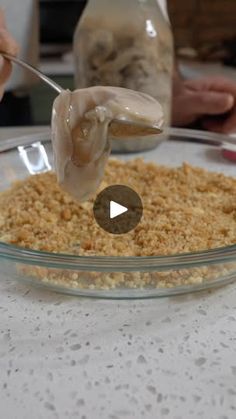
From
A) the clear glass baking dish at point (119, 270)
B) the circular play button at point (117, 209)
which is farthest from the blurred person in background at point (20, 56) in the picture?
the clear glass baking dish at point (119, 270)

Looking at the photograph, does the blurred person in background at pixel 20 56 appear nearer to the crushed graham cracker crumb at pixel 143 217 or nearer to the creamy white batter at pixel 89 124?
the crushed graham cracker crumb at pixel 143 217

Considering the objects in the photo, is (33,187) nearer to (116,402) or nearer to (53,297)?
(53,297)

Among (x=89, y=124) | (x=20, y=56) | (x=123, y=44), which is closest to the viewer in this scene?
(x=89, y=124)

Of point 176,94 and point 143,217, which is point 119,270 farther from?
point 176,94

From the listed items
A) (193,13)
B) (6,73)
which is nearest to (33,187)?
(6,73)

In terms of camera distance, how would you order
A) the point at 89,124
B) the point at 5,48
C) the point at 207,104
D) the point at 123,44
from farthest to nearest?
the point at 207,104, the point at 123,44, the point at 5,48, the point at 89,124

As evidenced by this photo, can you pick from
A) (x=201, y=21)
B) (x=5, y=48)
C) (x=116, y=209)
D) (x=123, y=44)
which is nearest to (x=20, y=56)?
(x=123, y=44)
